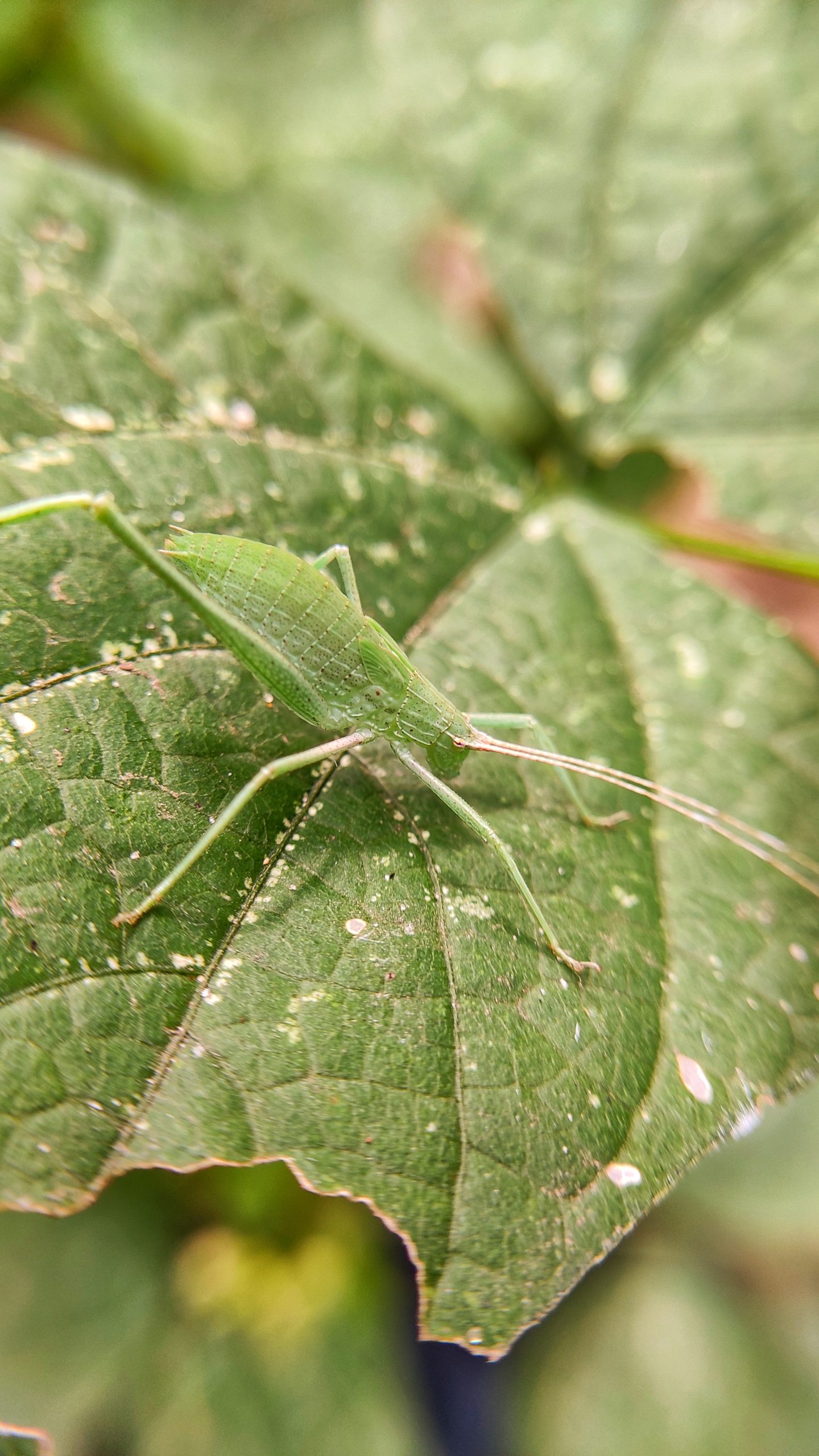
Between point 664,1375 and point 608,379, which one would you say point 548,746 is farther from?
point 664,1375

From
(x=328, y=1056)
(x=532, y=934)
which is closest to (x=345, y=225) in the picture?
(x=532, y=934)

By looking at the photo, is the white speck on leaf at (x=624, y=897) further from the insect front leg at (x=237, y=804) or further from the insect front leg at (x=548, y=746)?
the insect front leg at (x=237, y=804)

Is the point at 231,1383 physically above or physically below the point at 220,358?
below

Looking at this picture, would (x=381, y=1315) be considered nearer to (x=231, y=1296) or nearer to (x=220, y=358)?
(x=231, y=1296)

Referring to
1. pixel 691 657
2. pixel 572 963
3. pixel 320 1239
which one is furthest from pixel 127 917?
pixel 320 1239

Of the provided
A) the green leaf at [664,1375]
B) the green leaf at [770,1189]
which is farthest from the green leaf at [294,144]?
the green leaf at [664,1375]
